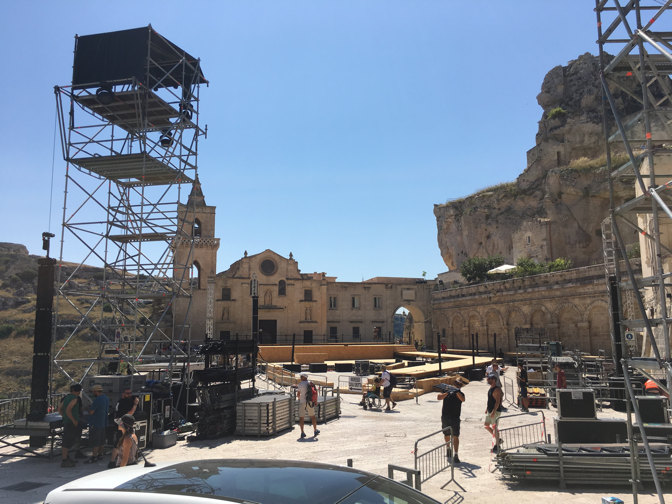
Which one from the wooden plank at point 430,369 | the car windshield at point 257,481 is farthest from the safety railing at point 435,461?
the wooden plank at point 430,369

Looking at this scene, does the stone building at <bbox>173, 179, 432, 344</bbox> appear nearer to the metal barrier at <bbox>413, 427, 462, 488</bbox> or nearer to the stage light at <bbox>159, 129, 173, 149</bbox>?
the stage light at <bbox>159, 129, 173, 149</bbox>

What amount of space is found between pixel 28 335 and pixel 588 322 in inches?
2156

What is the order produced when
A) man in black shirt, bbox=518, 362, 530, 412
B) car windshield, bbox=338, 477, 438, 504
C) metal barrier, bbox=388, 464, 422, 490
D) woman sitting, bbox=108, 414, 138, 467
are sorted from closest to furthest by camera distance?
car windshield, bbox=338, 477, 438, 504 < metal barrier, bbox=388, 464, 422, 490 < woman sitting, bbox=108, 414, 138, 467 < man in black shirt, bbox=518, 362, 530, 412

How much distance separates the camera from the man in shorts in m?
9.70

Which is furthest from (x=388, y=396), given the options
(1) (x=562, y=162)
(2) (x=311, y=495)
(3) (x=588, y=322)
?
(1) (x=562, y=162)

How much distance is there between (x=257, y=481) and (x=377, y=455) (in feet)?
25.0

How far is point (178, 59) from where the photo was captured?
61.5ft

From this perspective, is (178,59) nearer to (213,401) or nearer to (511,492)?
(213,401)

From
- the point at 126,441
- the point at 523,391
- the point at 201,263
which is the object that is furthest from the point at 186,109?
the point at 201,263

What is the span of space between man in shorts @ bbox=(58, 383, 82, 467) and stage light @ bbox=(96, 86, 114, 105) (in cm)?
1058

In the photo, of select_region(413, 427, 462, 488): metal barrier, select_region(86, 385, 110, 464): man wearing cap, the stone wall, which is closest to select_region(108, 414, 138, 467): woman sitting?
select_region(86, 385, 110, 464): man wearing cap

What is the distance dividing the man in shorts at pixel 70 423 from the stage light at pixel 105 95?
1058cm

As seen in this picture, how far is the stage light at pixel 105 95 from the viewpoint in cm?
1653

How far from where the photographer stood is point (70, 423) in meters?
9.85
